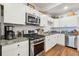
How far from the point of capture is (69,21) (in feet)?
17.0

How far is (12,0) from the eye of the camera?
1.74 metres

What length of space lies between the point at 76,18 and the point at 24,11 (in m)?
3.04

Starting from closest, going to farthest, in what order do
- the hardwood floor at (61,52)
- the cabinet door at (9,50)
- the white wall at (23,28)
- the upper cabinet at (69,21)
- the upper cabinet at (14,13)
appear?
the cabinet door at (9,50) < the upper cabinet at (14,13) < the white wall at (23,28) < the hardwood floor at (61,52) < the upper cabinet at (69,21)

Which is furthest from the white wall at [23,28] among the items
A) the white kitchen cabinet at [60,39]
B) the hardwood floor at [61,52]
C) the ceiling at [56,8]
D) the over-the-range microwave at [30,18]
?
the white kitchen cabinet at [60,39]

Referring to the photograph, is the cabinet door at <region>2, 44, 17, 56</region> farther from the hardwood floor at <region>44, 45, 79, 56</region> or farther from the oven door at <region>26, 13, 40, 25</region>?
the hardwood floor at <region>44, 45, 79, 56</region>

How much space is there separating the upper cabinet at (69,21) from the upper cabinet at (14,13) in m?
2.97

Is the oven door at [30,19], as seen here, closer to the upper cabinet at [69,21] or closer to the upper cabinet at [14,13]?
the upper cabinet at [14,13]

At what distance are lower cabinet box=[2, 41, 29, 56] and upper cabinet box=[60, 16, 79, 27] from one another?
10.9 feet

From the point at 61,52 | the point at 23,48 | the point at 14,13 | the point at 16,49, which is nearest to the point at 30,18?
the point at 14,13

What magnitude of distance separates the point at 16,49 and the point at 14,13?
2.61 ft

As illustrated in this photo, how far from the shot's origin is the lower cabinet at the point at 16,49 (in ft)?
5.27

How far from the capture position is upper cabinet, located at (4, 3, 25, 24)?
1963 mm

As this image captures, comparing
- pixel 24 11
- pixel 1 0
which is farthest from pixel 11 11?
pixel 24 11

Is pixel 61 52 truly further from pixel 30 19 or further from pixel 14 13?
pixel 14 13
